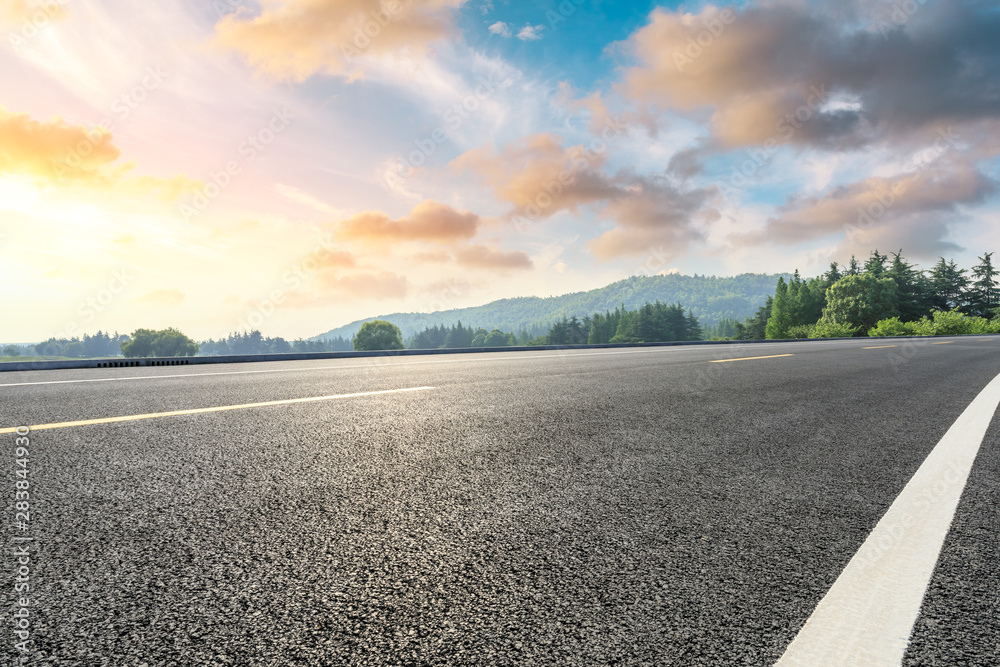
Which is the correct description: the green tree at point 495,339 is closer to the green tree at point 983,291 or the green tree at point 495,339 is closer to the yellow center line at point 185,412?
the green tree at point 983,291

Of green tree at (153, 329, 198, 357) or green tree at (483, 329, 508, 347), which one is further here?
green tree at (483, 329, 508, 347)

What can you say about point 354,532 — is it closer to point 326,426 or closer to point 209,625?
point 209,625

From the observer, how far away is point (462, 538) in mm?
2029

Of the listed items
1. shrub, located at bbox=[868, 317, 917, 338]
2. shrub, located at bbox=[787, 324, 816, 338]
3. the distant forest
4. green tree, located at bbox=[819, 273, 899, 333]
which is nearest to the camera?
Result: shrub, located at bbox=[868, 317, 917, 338]

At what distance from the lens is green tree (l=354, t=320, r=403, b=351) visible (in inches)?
4013

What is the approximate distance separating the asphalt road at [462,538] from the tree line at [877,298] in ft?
260

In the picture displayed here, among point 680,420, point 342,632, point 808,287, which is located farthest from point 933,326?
point 342,632

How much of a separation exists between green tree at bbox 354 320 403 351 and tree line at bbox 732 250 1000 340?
70.2 meters

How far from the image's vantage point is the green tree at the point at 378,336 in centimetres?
10194

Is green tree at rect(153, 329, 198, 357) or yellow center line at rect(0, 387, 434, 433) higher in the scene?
green tree at rect(153, 329, 198, 357)

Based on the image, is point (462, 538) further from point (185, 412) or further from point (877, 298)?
point (877, 298)

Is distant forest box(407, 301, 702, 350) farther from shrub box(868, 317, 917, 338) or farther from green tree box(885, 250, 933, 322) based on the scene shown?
shrub box(868, 317, 917, 338)

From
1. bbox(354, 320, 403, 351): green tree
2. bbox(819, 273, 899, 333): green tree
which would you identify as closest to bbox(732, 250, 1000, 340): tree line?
bbox(819, 273, 899, 333): green tree

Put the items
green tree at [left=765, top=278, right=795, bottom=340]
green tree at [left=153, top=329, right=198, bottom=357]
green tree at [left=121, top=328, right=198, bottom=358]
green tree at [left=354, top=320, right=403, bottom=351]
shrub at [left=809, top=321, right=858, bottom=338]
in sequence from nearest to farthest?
1. shrub at [left=809, top=321, right=858, bottom=338]
2. green tree at [left=765, top=278, right=795, bottom=340]
3. green tree at [left=354, top=320, right=403, bottom=351]
4. green tree at [left=121, top=328, right=198, bottom=358]
5. green tree at [left=153, top=329, right=198, bottom=357]
